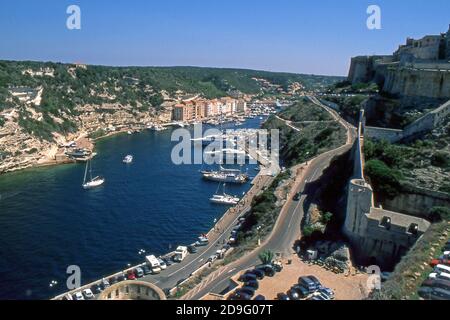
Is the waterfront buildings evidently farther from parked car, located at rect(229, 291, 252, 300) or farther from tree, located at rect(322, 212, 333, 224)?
parked car, located at rect(229, 291, 252, 300)

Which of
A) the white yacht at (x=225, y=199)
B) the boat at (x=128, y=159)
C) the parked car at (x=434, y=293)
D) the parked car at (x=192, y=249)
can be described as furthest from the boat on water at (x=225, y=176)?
the parked car at (x=434, y=293)

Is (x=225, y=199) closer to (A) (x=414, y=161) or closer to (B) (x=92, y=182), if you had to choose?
(B) (x=92, y=182)

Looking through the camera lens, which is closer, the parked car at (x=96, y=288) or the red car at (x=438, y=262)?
the red car at (x=438, y=262)

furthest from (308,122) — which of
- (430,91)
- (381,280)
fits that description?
(381,280)

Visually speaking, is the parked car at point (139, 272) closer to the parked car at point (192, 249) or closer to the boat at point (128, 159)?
the parked car at point (192, 249)

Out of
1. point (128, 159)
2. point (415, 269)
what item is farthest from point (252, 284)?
point (128, 159)

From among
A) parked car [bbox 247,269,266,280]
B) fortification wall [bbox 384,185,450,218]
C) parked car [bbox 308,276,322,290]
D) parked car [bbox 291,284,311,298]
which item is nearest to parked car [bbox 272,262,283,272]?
parked car [bbox 247,269,266,280]

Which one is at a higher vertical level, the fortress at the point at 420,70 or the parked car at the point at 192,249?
the fortress at the point at 420,70
